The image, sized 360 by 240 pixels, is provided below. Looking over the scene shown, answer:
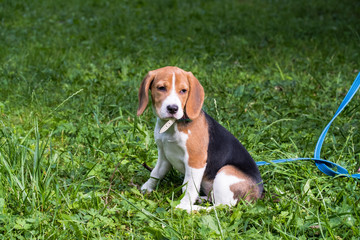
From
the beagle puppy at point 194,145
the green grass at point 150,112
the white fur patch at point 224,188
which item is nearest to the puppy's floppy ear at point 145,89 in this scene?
the beagle puppy at point 194,145

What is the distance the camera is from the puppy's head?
10.0ft

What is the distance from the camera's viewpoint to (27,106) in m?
5.16

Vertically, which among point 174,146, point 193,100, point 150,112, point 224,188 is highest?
point 193,100

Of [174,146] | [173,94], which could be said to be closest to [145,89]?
[173,94]

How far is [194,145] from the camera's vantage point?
10.8ft

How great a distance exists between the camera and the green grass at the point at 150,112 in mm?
3129

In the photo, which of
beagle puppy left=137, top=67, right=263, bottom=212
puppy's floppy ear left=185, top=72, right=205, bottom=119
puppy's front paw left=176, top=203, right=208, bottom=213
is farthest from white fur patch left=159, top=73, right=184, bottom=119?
puppy's front paw left=176, top=203, right=208, bottom=213

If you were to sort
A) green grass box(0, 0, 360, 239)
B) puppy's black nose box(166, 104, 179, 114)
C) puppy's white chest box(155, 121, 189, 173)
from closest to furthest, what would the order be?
1. puppy's black nose box(166, 104, 179, 114)
2. green grass box(0, 0, 360, 239)
3. puppy's white chest box(155, 121, 189, 173)

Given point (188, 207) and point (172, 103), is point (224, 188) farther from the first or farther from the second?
point (172, 103)

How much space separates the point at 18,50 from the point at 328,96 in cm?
493

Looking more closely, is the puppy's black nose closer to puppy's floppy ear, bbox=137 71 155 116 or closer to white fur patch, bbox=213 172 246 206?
puppy's floppy ear, bbox=137 71 155 116

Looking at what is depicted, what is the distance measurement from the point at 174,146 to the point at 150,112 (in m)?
1.82

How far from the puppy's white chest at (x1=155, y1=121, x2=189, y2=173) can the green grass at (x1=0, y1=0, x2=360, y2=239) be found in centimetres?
26

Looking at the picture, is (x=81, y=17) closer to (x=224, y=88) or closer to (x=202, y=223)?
(x=224, y=88)
